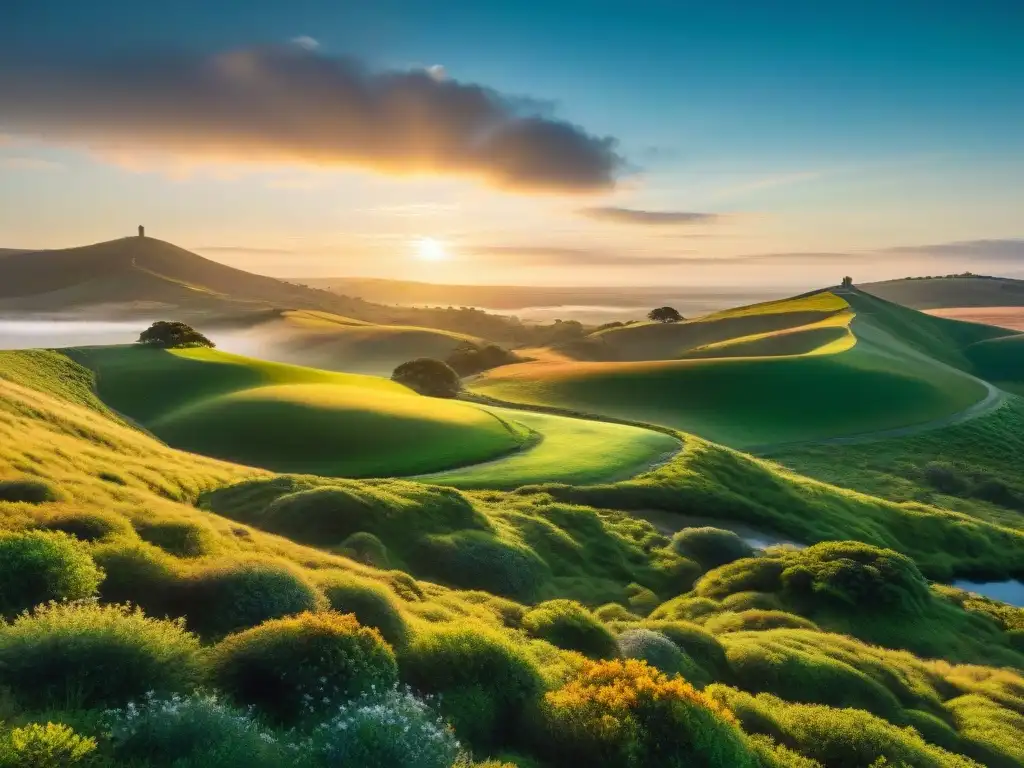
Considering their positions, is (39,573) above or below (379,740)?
above

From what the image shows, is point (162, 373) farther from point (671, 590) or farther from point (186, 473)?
point (671, 590)

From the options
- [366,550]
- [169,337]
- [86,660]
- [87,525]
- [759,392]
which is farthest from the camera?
[759,392]

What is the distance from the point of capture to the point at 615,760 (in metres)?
13.5

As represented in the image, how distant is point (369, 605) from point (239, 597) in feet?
9.45

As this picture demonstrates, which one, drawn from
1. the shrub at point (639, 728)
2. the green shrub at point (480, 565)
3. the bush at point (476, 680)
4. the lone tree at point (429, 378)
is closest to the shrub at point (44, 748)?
the bush at point (476, 680)

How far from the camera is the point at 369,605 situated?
1644 centimetres

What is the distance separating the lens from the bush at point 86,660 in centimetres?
1080

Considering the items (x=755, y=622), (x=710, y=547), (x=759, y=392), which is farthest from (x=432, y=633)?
(x=759, y=392)

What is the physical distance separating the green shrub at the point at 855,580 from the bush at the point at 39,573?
31.1m

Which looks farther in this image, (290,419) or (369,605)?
(290,419)

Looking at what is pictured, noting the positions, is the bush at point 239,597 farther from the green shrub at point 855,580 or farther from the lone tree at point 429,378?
the lone tree at point 429,378

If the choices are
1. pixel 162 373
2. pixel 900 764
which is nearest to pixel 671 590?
pixel 900 764

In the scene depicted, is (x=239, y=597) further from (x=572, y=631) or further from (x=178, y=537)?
(x=572, y=631)

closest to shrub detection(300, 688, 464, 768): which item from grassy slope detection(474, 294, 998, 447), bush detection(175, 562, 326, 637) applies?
bush detection(175, 562, 326, 637)
